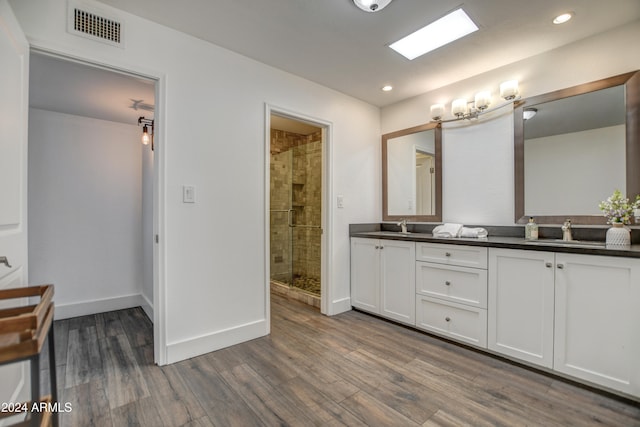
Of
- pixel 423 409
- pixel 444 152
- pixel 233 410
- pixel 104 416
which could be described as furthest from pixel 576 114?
pixel 104 416

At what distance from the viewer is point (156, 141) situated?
2129 mm

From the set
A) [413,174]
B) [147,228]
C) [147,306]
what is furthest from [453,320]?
[147,228]

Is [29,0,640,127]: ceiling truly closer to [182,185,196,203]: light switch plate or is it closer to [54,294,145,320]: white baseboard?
[182,185,196,203]: light switch plate

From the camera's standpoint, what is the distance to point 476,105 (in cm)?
271

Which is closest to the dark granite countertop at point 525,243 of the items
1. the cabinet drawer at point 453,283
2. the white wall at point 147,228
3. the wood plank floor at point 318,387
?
the cabinet drawer at point 453,283

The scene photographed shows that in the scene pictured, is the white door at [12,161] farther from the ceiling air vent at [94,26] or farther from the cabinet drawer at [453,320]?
the cabinet drawer at [453,320]

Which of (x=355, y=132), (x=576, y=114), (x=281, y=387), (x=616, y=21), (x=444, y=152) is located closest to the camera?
(x=281, y=387)

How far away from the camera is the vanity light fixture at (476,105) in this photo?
2.47 m

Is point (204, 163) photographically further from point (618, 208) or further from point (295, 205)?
point (618, 208)

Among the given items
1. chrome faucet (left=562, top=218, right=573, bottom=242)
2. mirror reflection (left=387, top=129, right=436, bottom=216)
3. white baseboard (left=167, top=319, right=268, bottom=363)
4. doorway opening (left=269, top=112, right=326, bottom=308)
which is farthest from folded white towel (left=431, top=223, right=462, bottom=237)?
doorway opening (left=269, top=112, right=326, bottom=308)

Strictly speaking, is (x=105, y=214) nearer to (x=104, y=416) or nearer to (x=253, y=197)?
(x=253, y=197)

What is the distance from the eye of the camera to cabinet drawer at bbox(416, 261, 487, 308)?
90.0 inches

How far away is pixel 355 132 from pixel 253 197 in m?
1.55

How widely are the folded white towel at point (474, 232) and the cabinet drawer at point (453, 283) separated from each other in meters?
0.37
